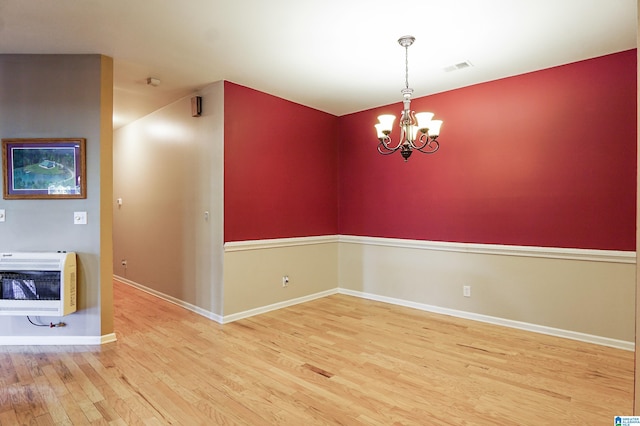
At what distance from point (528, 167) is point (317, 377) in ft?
9.54

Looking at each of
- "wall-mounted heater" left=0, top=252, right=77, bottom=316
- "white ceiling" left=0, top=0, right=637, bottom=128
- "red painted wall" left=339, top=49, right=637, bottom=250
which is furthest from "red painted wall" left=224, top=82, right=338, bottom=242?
"wall-mounted heater" left=0, top=252, right=77, bottom=316

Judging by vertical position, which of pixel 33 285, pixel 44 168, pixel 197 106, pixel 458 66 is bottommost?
pixel 33 285

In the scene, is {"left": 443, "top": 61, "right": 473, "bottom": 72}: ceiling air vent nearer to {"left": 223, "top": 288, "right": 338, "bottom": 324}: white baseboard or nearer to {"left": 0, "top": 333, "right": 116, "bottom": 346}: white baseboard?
{"left": 223, "top": 288, "right": 338, "bottom": 324}: white baseboard

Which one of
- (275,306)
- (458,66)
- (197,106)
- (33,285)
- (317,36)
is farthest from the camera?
(275,306)

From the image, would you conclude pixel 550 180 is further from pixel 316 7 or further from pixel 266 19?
pixel 266 19

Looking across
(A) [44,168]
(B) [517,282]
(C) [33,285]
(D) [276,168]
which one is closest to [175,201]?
(D) [276,168]

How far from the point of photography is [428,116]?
2844 millimetres

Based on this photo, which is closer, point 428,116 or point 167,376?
point 167,376

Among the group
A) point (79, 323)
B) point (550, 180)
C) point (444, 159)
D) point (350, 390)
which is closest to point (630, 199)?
point (550, 180)

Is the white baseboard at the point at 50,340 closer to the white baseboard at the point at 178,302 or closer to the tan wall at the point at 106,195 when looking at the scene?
the tan wall at the point at 106,195

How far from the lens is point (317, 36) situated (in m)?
2.85

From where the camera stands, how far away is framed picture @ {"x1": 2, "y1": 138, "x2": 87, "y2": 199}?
3098mm

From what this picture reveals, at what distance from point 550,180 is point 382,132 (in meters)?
1.83

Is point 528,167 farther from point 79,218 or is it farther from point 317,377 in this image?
point 79,218
